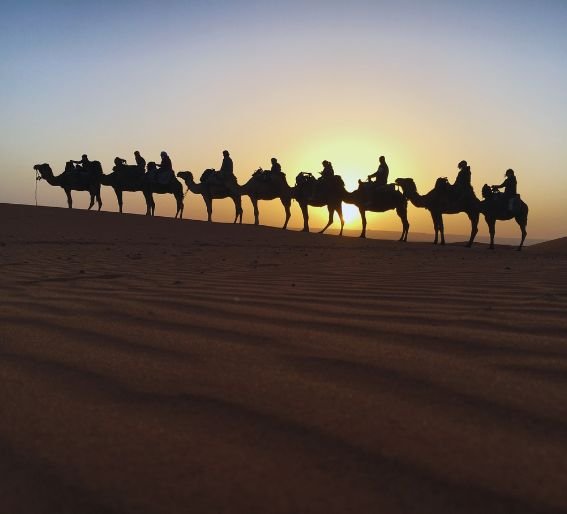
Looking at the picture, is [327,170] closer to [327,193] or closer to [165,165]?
[327,193]

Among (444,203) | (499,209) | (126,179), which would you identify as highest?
(126,179)

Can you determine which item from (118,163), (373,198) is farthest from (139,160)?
(373,198)

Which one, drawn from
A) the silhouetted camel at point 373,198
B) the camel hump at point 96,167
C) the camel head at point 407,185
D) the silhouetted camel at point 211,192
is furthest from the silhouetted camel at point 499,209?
the camel hump at point 96,167

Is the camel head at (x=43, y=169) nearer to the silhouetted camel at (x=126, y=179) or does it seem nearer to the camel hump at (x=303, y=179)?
the silhouetted camel at (x=126, y=179)

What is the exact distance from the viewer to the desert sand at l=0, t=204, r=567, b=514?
1.21 metres

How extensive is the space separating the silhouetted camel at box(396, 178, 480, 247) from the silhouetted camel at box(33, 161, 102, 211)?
12034 millimetres

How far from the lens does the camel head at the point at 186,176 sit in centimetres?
2522

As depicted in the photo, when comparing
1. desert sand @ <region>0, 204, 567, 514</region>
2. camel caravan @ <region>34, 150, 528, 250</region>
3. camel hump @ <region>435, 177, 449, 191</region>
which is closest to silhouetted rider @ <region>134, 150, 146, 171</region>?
camel caravan @ <region>34, 150, 528, 250</region>

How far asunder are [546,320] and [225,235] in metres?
14.9

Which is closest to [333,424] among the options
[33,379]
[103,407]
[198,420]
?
[198,420]

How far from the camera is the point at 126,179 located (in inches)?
968

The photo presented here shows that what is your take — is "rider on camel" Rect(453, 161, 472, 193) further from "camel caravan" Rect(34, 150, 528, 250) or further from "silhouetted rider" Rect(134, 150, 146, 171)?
"silhouetted rider" Rect(134, 150, 146, 171)

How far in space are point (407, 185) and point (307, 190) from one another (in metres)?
3.57

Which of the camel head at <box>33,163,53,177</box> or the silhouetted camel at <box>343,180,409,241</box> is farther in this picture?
the camel head at <box>33,163,53,177</box>
